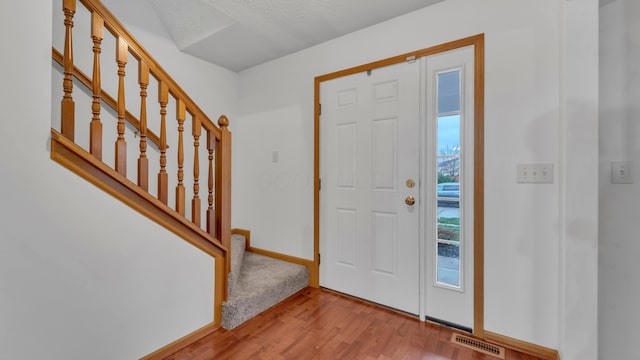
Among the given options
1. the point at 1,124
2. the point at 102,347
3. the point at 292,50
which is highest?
the point at 292,50

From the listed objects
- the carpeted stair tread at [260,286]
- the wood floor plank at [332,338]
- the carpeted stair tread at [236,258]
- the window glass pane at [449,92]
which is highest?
the window glass pane at [449,92]

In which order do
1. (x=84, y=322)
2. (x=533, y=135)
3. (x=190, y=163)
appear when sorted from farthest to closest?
(x=190, y=163) → (x=533, y=135) → (x=84, y=322)

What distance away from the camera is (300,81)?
2.72m

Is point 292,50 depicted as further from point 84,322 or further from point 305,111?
point 84,322

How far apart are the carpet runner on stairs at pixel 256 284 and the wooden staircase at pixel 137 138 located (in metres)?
0.12

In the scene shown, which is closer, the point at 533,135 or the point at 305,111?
the point at 533,135

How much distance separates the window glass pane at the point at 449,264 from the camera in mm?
1939

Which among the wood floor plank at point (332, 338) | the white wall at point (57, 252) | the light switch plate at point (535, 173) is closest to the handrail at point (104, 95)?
the white wall at point (57, 252)

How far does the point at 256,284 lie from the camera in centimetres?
226

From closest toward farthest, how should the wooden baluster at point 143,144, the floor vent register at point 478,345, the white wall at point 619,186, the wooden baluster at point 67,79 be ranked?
1. the wooden baluster at point 67,79
2. the white wall at point 619,186
3. the wooden baluster at point 143,144
4. the floor vent register at point 478,345

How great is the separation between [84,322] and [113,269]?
26 centimetres

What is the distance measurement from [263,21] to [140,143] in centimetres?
142

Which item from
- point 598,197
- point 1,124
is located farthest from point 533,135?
→ point 1,124

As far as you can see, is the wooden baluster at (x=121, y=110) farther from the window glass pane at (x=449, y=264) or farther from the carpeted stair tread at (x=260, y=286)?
the window glass pane at (x=449, y=264)
